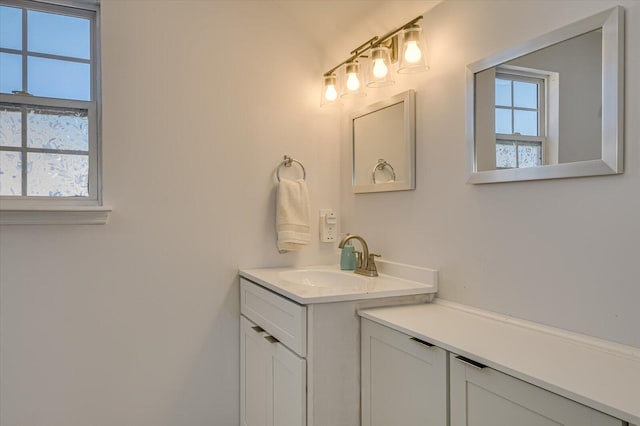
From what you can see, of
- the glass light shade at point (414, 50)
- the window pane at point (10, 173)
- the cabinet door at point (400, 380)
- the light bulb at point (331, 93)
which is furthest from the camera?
the light bulb at point (331, 93)

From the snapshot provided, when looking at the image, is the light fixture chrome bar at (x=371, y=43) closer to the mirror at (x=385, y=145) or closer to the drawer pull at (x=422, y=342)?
the mirror at (x=385, y=145)

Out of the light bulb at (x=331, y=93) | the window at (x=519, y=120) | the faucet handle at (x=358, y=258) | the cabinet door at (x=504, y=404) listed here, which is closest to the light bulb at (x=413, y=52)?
the window at (x=519, y=120)

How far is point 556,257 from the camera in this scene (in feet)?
4.27

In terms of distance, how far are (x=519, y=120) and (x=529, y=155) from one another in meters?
0.12

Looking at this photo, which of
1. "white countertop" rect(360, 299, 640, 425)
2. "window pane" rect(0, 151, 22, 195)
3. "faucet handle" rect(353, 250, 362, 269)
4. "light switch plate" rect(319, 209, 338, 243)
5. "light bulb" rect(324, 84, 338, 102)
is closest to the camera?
"white countertop" rect(360, 299, 640, 425)

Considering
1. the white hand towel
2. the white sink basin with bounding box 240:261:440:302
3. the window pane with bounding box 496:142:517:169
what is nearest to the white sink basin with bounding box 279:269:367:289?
the white sink basin with bounding box 240:261:440:302

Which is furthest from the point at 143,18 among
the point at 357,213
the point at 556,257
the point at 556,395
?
the point at 556,395

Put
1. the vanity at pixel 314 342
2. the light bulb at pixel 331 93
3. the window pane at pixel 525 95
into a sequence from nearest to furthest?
the window pane at pixel 525 95 < the vanity at pixel 314 342 < the light bulb at pixel 331 93

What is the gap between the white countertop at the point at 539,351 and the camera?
2.92 feet

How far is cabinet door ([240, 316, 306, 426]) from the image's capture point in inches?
61.4

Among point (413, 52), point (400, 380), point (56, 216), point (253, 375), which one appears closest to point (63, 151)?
point (56, 216)

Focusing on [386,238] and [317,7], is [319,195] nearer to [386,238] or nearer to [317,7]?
[386,238]

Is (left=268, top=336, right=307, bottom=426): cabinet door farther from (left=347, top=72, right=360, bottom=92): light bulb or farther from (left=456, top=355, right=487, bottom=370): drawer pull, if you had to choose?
(left=347, top=72, right=360, bottom=92): light bulb

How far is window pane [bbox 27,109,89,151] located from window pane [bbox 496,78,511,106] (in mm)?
1720
